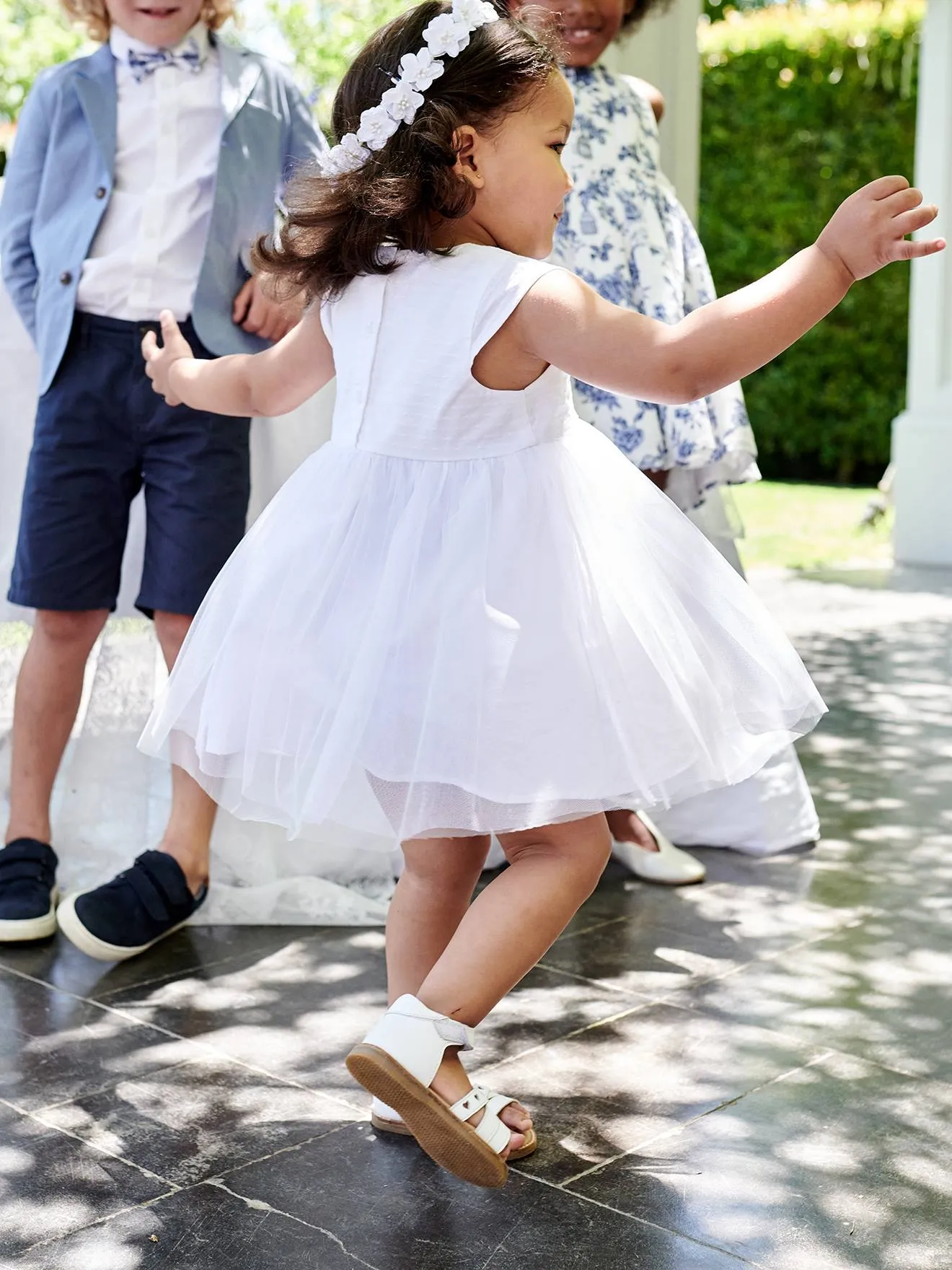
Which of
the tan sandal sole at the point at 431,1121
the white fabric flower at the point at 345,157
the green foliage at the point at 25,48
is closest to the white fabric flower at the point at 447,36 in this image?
the white fabric flower at the point at 345,157

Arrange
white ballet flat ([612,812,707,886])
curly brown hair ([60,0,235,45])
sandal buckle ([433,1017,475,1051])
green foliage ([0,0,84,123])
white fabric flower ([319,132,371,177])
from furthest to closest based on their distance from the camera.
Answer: green foliage ([0,0,84,123])
white ballet flat ([612,812,707,886])
curly brown hair ([60,0,235,45])
white fabric flower ([319,132,371,177])
sandal buckle ([433,1017,475,1051])

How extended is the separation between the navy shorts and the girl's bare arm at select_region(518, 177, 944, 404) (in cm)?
107

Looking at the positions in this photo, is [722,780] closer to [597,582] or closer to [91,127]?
[597,582]

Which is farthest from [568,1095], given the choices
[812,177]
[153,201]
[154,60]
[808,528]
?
[812,177]

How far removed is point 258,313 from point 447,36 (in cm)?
95

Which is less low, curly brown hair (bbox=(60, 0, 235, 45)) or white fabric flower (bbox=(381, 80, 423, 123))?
curly brown hair (bbox=(60, 0, 235, 45))

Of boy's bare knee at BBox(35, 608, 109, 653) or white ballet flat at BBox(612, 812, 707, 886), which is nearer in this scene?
boy's bare knee at BBox(35, 608, 109, 653)

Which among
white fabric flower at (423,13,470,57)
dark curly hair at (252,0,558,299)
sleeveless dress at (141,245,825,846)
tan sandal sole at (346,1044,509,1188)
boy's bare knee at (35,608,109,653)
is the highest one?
white fabric flower at (423,13,470,57)

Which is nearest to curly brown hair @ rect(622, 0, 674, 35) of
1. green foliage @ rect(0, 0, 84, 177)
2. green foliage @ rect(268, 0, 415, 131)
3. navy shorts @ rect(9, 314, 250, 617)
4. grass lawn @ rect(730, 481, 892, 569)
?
navy shorts @ rect(9, 314, 250, 617)

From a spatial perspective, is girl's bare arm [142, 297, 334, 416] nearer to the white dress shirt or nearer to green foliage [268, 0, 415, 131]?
the white dress shirt

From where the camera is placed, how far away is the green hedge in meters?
10.4

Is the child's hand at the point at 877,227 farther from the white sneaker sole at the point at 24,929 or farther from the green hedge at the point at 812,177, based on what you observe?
the green hedge at the point at 812,177

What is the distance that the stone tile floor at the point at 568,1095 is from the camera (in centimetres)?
172

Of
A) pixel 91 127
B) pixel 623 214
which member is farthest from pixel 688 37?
pixel 91 127
